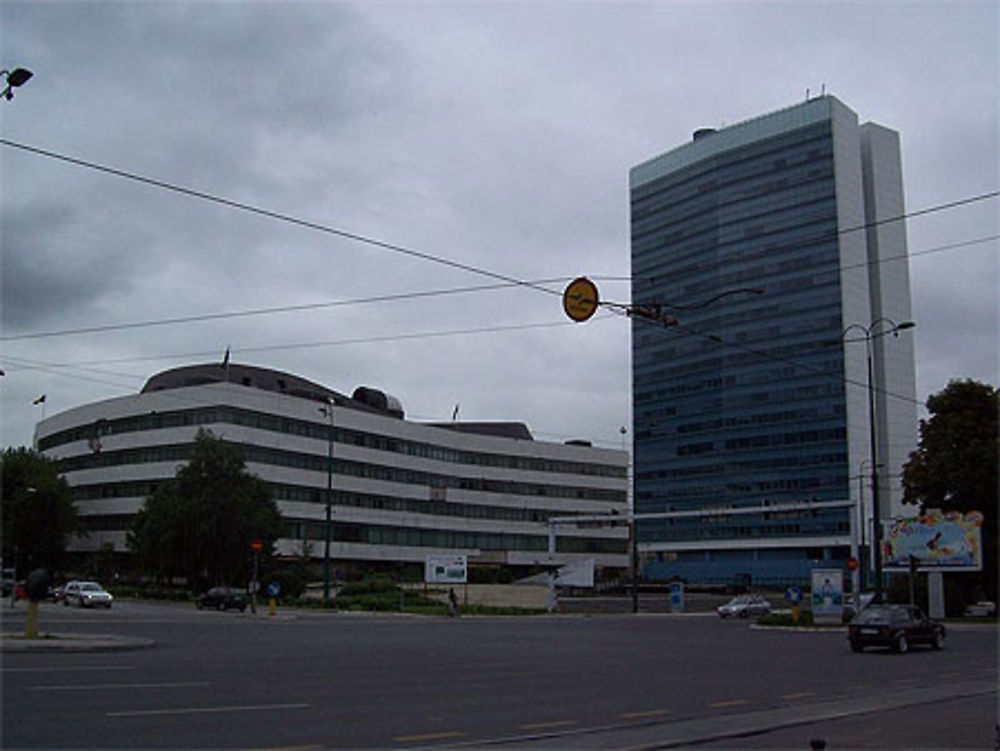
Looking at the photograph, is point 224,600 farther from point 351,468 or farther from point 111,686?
point 111,686

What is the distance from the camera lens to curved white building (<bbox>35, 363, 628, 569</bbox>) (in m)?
92.2

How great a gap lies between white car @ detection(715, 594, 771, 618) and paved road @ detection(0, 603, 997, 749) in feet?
101

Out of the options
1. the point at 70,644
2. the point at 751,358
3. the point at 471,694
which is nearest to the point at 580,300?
A: the point at 471,694

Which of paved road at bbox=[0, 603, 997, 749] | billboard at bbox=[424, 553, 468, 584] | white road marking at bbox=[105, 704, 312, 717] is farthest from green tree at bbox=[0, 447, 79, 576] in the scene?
white road marking at bbox=[105, 704, 312, 717]

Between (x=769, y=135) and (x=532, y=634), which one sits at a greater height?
(x=769, y=135)

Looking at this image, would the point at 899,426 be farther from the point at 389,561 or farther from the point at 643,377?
the point at 389,561

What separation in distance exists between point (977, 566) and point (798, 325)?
79767 millimetres

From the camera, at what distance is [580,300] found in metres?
20.5

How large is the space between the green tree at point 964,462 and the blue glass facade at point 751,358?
4951 centimetres

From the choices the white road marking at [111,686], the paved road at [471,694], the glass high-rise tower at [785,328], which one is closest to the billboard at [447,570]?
the paved road at [471,694]

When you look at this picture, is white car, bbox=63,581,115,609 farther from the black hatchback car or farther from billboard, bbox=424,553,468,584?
the black hatchback car

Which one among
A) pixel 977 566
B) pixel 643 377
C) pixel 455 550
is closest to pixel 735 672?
pixel 977 566

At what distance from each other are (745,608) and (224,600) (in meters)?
29.8

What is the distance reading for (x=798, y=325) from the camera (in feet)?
414
